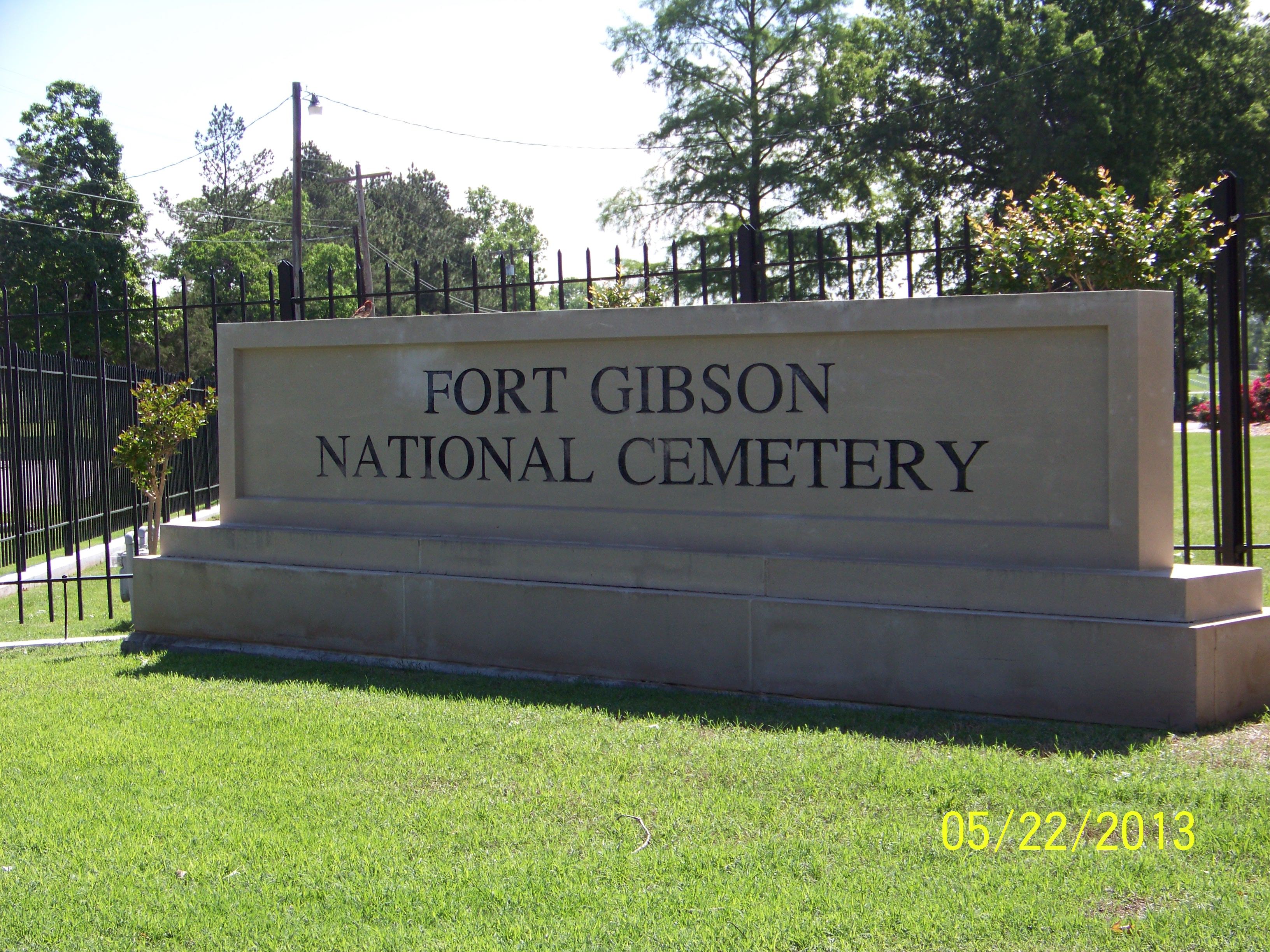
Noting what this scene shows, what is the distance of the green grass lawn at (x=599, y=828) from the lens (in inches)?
123

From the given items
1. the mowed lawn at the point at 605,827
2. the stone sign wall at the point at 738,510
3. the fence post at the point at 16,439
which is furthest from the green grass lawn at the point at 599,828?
the fence post at the point at 16,439

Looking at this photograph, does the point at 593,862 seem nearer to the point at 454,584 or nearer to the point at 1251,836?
the point at 1251,836

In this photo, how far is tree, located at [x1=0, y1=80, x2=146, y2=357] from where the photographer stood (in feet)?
115

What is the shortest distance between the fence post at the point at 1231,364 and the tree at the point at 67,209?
114ft

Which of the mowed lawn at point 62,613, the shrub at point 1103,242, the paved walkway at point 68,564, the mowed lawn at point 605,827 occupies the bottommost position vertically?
the mowed lawn at point 62,613

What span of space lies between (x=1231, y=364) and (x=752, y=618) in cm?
316

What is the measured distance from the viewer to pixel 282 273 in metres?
7.93

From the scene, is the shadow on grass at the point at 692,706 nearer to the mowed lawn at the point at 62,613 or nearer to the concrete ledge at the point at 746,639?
the concrete ledge at the point at 746,639

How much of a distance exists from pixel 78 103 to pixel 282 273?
34195 mm

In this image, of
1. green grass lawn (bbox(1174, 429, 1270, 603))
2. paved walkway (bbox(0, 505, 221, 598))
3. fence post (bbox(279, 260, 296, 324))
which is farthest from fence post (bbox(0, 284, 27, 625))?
green grass lawn (bbox(1174, 429, 1270, 603))

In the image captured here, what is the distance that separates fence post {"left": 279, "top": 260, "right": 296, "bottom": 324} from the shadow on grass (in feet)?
8.31

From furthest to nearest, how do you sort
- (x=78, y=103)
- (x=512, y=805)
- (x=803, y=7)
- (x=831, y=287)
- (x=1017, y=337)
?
(x=78, y=103) < (x=803, y=7) < (x=831, y=287) < (x=1017, y=337) < (x=512, y=805)

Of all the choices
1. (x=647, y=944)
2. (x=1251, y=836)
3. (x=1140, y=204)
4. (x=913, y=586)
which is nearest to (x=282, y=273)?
(x=913, y=586)
